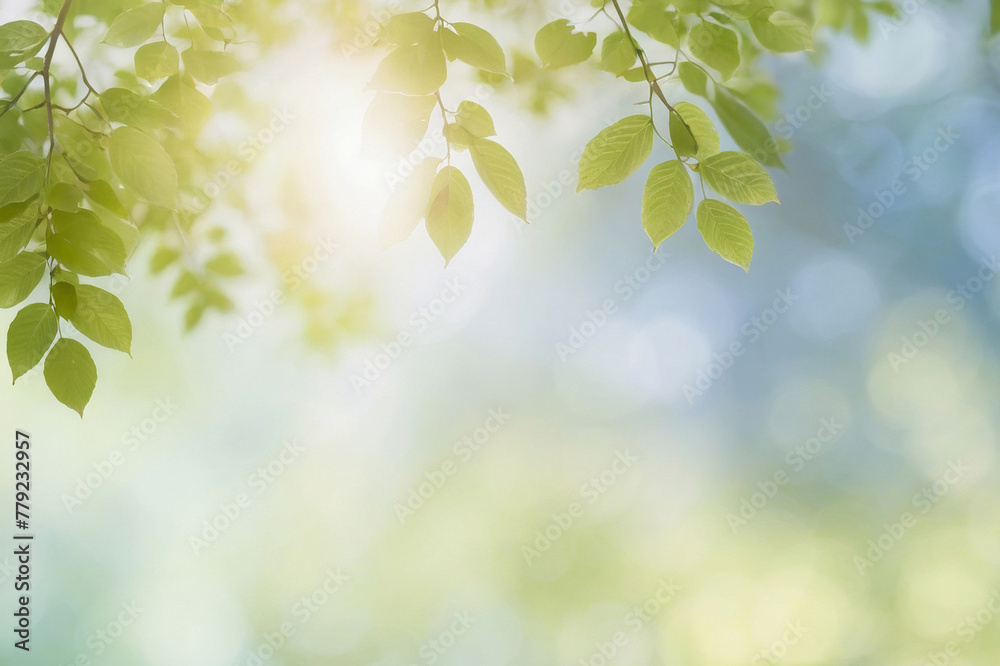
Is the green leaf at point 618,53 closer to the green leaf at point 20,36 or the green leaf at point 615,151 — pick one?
the green leaf at point 615,151

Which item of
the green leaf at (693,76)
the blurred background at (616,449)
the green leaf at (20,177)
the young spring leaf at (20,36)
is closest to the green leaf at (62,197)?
the green leaf at (20,177)

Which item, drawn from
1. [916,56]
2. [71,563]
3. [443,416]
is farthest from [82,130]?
[916,56]

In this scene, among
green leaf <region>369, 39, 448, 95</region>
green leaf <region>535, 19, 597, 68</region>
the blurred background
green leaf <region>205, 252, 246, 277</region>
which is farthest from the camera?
the blurred background

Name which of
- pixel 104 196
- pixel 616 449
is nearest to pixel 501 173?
pixel 104 196

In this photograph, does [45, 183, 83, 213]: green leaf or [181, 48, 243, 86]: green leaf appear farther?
[181, 48, 243, 86]: green leaf

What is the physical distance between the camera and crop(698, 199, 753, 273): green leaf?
46 cm

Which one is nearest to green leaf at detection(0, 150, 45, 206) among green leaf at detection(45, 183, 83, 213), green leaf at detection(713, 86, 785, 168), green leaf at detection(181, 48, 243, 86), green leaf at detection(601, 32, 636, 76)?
green leaf at detection(45, 183, 83, 213)

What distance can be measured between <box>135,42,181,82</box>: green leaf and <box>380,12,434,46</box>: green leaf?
0.33m

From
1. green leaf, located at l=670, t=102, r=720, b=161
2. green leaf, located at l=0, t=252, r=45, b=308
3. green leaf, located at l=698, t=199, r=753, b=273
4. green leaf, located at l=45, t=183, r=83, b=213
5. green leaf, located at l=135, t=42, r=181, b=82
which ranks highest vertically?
green leaf, located at l=135, t=42, r=181, b=82

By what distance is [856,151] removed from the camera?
5.11m

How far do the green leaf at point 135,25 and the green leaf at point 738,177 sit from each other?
505 millimetres

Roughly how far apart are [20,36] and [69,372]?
0.93 ft

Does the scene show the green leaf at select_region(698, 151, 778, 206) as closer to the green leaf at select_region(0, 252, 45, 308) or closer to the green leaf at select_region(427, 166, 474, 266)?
the green leaf at select_region(427, 166, 474, 266)

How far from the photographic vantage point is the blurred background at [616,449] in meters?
4.76
